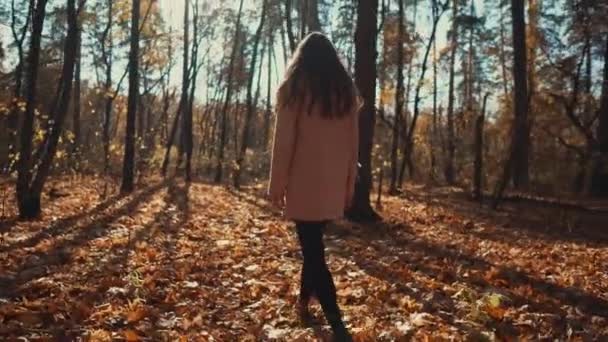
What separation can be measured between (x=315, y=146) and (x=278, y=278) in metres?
2.31

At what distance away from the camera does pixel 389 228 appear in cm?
894

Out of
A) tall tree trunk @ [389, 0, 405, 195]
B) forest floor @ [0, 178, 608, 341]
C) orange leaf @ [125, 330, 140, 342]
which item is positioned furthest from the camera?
tall tree trunk @ [389, 0, 405, 195]

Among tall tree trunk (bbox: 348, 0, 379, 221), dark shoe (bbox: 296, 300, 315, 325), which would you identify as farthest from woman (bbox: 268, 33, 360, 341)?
tall tree trunk (bbox: 348, 0, 379, 221)

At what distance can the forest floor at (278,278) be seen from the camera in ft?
12.8

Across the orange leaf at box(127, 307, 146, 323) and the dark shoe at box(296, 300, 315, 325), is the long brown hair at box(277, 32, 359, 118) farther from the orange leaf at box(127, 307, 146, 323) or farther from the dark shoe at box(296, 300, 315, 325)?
the orange leaf at box(127, 307, 146, 323)

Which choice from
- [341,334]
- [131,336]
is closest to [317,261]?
[341,334]

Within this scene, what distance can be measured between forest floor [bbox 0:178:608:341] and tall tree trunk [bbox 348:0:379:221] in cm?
49

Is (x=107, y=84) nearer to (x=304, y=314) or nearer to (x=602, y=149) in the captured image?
(x=602, y=149)

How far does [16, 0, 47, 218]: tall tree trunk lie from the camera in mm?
8703

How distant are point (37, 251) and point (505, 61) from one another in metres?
27.5

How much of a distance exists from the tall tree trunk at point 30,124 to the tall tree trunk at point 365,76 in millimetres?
5123

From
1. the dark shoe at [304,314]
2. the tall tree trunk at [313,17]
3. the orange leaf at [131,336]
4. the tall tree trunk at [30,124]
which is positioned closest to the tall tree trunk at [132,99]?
the tall tree trunk at [30,124]

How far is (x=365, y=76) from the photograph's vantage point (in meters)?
9.46

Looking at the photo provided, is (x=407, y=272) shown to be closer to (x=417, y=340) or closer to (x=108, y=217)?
(x=417, y=340)
